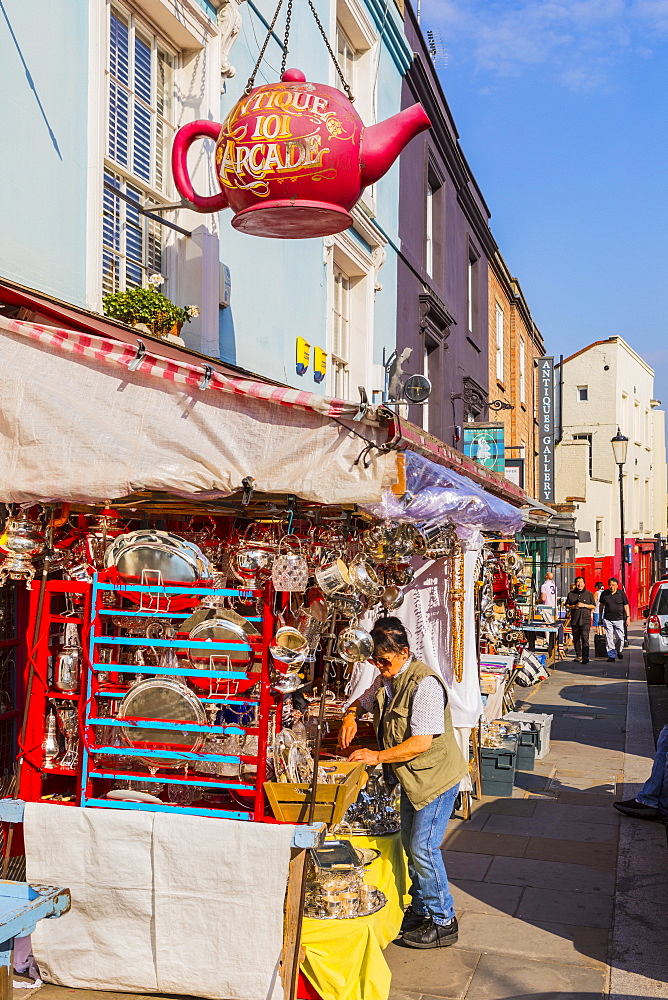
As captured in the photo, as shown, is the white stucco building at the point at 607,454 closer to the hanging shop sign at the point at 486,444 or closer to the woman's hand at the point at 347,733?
the hanging shop sign at the point at 486,444

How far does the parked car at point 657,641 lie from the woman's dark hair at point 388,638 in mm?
12185

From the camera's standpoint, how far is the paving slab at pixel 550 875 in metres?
6.21

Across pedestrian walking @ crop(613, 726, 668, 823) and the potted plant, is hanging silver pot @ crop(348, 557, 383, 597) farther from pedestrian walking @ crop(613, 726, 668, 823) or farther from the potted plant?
pedestrian walking @ crop(613, 726, 668, 823)

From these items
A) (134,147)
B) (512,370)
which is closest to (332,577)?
(134,147)

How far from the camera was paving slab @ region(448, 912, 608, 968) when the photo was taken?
5066 mm

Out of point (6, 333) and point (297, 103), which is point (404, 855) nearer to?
point (6, 333)

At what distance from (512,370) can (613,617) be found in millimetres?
8648

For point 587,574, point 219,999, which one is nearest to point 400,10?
point 219,999

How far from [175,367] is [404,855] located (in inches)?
127

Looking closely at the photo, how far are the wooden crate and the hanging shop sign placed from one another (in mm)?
14316

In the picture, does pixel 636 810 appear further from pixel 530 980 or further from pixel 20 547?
pixel 20 547

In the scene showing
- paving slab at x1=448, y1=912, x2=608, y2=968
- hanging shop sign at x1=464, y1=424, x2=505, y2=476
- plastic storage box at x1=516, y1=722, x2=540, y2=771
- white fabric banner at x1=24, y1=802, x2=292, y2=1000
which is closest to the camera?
white fabric banner at x1=24, y1=802, x2=292, y2=1000

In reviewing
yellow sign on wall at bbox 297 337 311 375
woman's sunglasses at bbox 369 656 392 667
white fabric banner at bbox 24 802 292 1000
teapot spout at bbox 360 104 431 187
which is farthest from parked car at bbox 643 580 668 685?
white fabric banner at bbox 24 802 292 1000

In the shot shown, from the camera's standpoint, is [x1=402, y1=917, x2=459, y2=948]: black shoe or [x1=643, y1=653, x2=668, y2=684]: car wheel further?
[x1=643, y1=653, x2=668, y2=684]: car wheel
